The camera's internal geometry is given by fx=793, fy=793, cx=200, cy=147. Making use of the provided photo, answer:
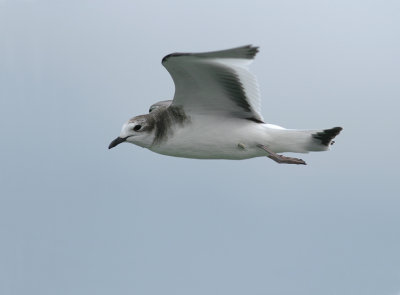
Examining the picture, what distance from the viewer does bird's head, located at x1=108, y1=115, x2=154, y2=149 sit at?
15.7m

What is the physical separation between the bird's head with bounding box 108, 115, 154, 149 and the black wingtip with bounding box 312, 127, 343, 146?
10.6 feet

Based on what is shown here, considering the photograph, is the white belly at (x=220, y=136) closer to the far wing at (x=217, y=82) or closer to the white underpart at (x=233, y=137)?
the white underpart at (x=233, y=137)

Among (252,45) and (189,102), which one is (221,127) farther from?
(252,45)

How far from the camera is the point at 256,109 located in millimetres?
15266

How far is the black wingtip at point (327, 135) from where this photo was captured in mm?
14914

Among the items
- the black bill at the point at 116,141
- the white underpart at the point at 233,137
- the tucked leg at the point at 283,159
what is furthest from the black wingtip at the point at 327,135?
the black bill at the point at 116,141

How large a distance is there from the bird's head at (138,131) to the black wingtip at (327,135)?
3.22 meters

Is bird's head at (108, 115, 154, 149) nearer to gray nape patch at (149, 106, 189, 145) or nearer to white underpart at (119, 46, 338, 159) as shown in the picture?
gray nape patch at (149, 106, 189, 145)

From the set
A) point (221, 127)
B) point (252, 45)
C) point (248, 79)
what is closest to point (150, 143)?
point (221, 127)

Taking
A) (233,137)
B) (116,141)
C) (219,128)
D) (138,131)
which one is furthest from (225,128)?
(116,141)

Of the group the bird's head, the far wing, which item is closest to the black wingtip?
Result: the far wing

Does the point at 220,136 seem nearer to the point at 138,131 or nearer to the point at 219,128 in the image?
the point at 219,128

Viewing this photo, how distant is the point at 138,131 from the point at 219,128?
166cm

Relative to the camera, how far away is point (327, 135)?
1498 centimetres
